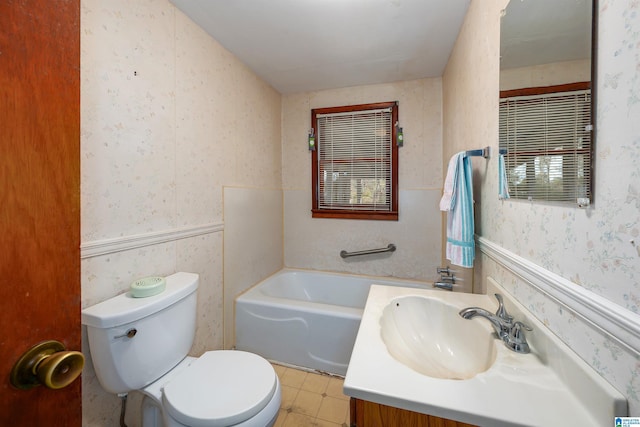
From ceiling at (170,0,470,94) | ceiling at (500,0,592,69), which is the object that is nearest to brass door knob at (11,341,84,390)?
ceiling at (500,0,592,69)

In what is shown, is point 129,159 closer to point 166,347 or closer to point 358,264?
point 166,347

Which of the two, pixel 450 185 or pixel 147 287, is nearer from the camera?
pixel 147 287

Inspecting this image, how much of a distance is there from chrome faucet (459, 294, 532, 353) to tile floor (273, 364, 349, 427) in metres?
1.02

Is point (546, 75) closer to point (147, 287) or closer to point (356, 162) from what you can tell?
point (147, 287)

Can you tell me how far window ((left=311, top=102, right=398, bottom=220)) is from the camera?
240cm

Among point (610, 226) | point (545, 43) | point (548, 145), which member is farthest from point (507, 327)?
point (545, 43)

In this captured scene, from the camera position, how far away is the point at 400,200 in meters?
2.38

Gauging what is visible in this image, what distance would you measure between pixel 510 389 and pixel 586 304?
0.26m

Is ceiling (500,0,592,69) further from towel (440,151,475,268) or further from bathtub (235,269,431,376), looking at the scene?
bathtub (235,269,431,376)

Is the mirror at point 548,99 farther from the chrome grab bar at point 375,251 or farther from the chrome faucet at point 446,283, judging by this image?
the chrome grab bar at point 375,251

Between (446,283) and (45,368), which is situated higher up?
(45,368)

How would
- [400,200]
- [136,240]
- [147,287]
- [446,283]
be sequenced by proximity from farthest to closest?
[400,200], [446,283], [136,240], [147,287]

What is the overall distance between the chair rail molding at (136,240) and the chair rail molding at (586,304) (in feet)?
5.08

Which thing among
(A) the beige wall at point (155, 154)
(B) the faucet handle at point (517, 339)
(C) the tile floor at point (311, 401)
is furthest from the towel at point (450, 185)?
(A) the beige wall at point (155, 154)
